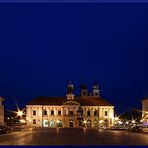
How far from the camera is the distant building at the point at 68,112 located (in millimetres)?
133625

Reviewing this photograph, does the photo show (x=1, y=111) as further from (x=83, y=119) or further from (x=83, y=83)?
(x=83, y=83)

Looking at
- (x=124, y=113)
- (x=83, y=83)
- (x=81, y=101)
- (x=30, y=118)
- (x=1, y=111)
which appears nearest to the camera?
(x=1, y=111)

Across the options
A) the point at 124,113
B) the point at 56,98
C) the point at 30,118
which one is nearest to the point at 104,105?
the point at 56,98

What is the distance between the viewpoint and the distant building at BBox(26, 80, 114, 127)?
5261 inches

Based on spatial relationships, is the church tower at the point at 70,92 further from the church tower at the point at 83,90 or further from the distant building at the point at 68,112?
the church tower at the point at 83,90

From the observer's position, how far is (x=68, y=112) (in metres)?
134

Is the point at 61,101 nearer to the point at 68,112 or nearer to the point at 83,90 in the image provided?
the point at 68,112

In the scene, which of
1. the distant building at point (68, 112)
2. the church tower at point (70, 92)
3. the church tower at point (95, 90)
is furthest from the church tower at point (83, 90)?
the church tower at point (70, 92)

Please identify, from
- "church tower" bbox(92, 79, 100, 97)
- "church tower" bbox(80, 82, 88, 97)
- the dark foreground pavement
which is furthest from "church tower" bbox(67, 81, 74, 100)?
the dark foreground pavement

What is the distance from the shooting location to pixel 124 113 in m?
179

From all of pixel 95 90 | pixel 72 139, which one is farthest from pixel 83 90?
pixel 72 139

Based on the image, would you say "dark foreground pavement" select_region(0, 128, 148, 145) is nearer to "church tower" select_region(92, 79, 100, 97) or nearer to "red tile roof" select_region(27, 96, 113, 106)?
"red tile roof" select_region(27, 96, 113, 106)

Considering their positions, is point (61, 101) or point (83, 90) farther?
point (83, 90)

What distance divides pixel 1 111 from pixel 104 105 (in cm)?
5141
